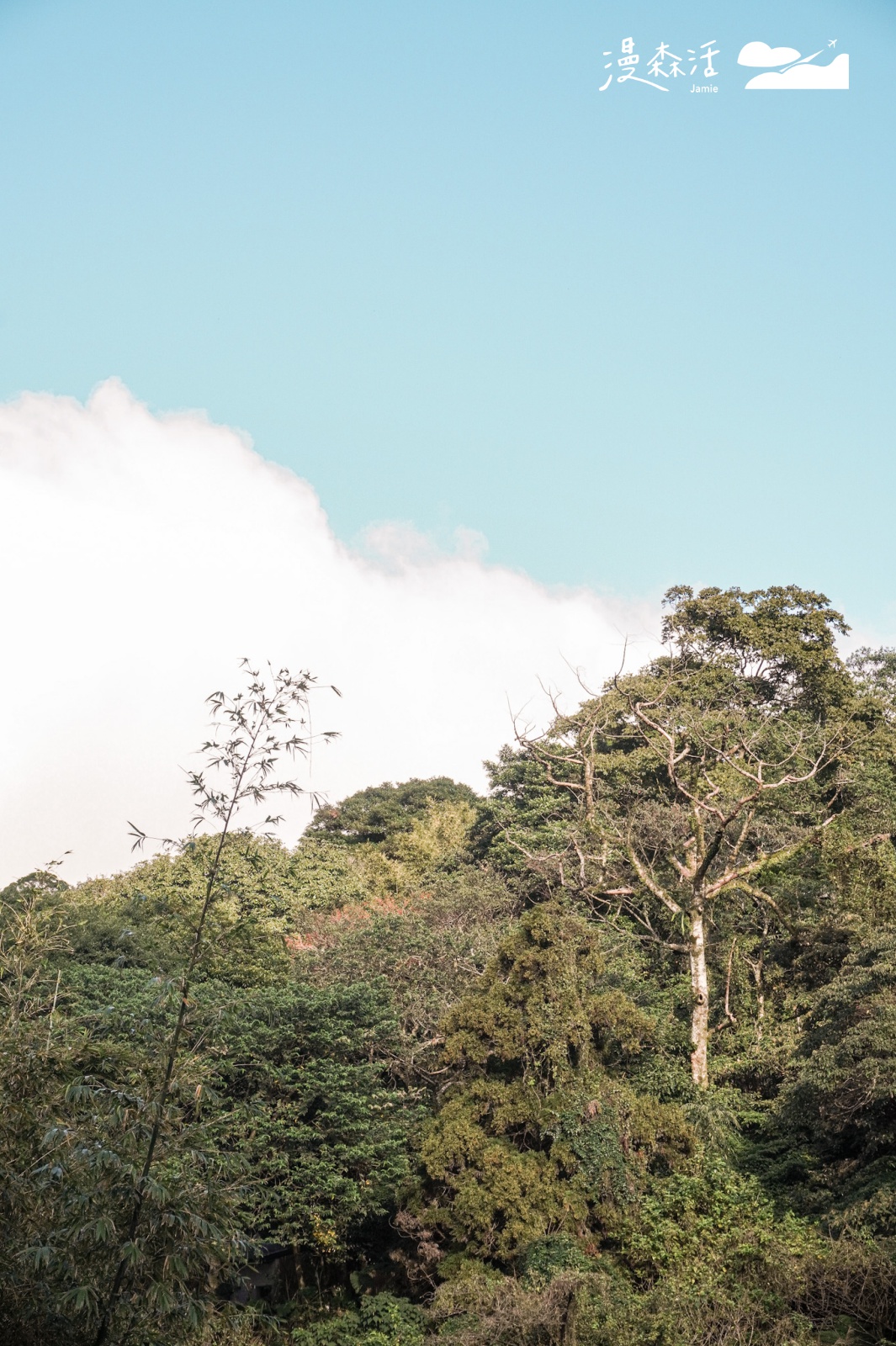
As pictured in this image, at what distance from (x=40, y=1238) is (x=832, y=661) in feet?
69.5

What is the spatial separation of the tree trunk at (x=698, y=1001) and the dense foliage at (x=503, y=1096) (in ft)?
0.12

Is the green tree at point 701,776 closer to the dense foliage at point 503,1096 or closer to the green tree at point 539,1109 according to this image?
the dense foliage at point 503,1096

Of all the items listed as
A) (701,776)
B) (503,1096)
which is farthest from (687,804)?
(503,1096)

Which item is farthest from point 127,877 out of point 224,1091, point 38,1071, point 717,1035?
point 38,1071

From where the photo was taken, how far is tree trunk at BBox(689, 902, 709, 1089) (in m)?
14.3

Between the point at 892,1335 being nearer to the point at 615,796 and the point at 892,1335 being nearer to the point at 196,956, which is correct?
the point at 196,956

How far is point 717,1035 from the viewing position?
16266mm

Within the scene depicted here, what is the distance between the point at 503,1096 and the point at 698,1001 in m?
3.56

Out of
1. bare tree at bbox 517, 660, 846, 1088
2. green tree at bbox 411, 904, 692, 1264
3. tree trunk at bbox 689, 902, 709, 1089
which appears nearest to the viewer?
green tree at bbox 411, 904, 692, 1264

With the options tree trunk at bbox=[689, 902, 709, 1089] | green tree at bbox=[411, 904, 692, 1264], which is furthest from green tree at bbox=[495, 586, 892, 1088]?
green tree at bbox=[411, 904, 692, 1264]

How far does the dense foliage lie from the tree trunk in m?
0.04

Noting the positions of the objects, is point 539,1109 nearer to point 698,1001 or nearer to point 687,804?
point 698,1001

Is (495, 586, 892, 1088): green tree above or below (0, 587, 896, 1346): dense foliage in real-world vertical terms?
above

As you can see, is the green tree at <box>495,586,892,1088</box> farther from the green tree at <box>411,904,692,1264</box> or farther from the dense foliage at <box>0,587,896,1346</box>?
the green tree at <box>411,904,692,1264</box>
